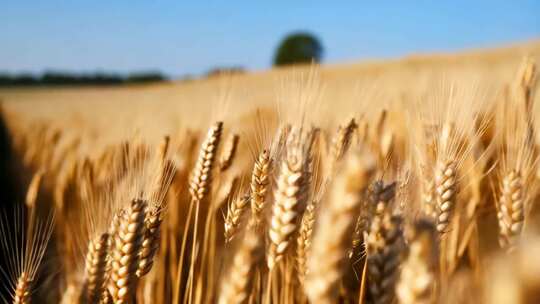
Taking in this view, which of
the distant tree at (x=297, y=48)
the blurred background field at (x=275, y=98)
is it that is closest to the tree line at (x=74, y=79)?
the distant tree at (x=297, y=48)

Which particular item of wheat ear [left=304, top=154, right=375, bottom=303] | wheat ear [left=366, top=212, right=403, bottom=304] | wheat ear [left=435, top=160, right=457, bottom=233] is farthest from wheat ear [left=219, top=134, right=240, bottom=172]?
wheat ear [left=304, top=154, right=375, bottom=303]

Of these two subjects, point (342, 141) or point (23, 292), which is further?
point (342, 141)

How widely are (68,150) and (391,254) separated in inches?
107

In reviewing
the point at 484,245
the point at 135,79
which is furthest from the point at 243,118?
the point at 135,79

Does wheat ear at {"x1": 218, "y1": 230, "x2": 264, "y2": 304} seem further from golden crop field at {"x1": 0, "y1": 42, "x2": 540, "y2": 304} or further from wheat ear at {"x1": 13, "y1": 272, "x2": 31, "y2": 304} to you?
A: wheat ear at {"x1": 13, "y1": 272, "x2": 31, "y2": 304}

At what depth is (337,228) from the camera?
0.49 metres

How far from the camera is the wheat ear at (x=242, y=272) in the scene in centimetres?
60

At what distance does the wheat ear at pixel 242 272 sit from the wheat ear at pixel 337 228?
0.09 m

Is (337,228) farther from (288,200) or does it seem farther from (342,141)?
(342,141)

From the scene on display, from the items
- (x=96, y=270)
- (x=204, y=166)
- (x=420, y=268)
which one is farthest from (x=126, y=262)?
(x=420, y=268)

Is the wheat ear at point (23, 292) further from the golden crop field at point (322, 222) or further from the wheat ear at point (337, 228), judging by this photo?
the wheat ear at point (337, 228)

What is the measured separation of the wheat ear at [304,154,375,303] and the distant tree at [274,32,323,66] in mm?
43123

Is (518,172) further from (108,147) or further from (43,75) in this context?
(43,75)

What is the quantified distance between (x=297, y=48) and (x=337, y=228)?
44984 millimetres
